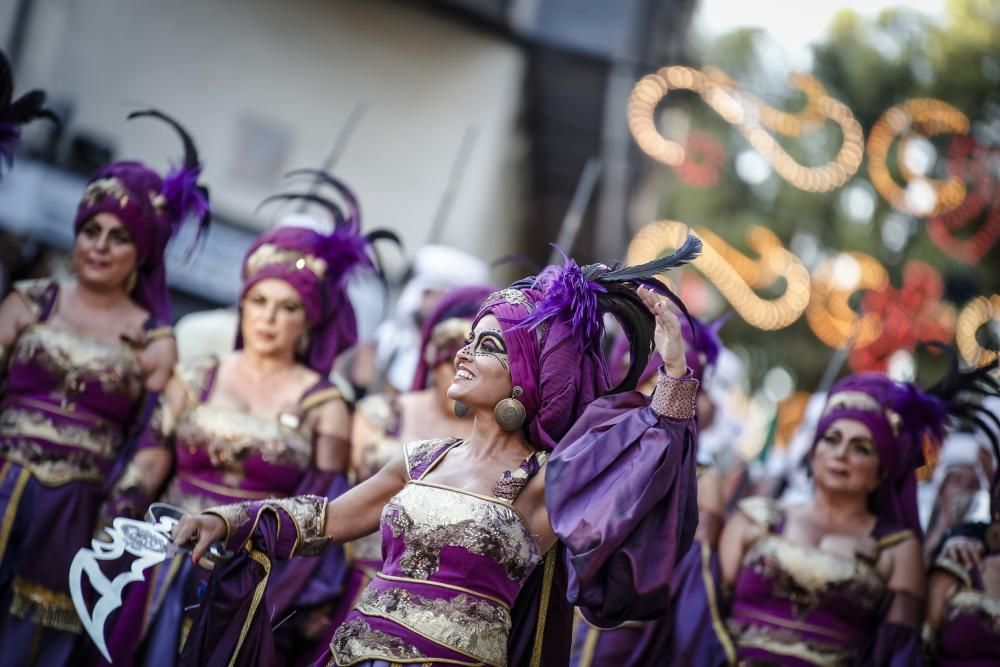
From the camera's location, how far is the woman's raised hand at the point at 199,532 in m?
4.25

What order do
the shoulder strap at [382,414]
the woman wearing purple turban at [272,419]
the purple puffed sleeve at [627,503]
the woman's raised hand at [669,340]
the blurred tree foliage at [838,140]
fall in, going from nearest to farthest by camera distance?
the purple puffed sleeve at [627,503]
the woman's raised hand at [669,340]
the woman wearing purple turban at [272,419]
the shoulder strap at [382,414]
the blurred tree foliage at [838,140]

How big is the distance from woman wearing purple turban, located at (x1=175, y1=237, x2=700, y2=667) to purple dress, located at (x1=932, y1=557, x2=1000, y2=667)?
2.59m

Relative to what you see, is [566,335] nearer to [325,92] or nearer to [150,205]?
[150,205]

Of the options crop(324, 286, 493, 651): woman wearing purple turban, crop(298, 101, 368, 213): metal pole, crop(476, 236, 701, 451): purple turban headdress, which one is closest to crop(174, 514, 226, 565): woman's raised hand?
crop(476, 236, 701, 451): purple turban headdress

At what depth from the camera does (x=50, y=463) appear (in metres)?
5.78

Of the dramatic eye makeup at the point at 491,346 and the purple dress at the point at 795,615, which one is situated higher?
the dramatic eye makeup at the point at 491,346

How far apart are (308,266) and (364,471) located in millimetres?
1081

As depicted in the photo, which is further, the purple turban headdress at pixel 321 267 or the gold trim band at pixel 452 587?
the purple turban headdress at pixel 321 267

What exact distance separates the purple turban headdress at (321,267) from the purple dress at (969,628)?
125 inches

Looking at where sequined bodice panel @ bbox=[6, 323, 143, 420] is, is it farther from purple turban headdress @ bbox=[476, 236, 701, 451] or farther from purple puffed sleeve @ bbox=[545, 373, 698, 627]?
purple puffed sleeve @ bbox=[545, 373, 698, 627]

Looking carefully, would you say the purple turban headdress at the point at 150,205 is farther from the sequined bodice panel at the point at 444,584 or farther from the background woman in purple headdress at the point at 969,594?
the background woman in purple headdress at the point at 969,594

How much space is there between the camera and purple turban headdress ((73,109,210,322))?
19.6ft

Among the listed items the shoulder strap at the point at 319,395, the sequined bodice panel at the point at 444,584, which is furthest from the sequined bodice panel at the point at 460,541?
the shoulder strap at the point at 319,395

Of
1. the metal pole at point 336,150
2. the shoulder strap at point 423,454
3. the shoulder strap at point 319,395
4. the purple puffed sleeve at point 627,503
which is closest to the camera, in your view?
the purple puffed sleeve at point 627,503
